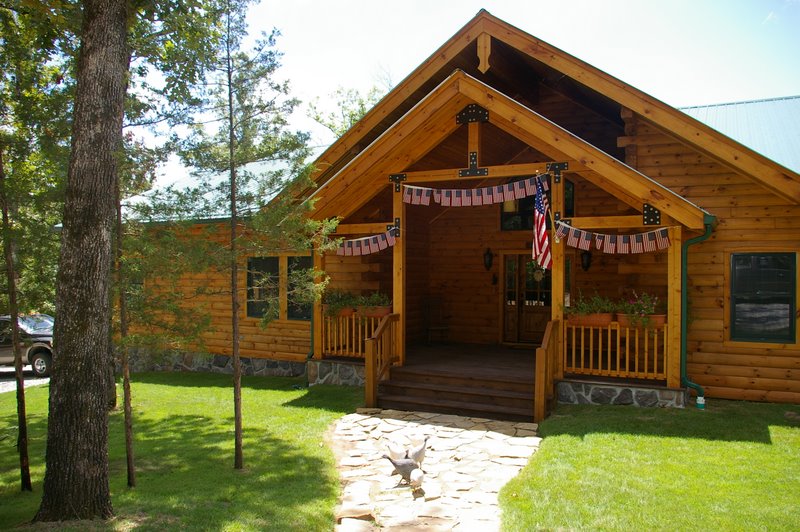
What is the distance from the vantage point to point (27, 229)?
24.1 ft

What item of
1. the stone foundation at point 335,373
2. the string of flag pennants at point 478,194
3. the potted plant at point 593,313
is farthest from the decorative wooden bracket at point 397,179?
the potted plant at point 593,313

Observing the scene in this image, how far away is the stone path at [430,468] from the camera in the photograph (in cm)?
552

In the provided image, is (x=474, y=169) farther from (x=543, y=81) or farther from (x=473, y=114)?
(x=543, y=81)

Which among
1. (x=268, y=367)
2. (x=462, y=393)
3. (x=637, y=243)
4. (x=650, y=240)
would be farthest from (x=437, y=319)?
(x=650, y=240)

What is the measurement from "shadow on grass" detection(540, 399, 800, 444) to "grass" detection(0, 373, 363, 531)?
3200 mm

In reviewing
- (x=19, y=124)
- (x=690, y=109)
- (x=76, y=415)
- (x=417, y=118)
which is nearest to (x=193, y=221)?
(x=76, y=415)

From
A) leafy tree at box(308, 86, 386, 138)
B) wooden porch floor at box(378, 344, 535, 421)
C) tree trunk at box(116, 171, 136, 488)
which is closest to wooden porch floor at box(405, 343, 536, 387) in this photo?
wooden porch floor at box(378, 344, 535, 421)

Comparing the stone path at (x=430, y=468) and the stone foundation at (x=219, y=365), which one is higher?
the stone path at (x=430, y=468)

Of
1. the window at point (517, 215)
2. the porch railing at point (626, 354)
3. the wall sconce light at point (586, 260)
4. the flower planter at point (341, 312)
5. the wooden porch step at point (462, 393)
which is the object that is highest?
the window at point (517, 215)

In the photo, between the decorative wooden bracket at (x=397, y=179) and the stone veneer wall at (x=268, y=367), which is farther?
the stone veneer wall at (x=268, y=367)

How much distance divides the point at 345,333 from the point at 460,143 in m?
4.14

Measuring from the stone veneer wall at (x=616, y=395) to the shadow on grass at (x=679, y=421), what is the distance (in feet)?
0.54

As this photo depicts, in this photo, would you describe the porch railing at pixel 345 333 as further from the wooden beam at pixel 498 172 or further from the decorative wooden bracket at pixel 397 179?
the wooden beam at pixel 498 172

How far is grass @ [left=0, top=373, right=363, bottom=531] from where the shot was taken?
547cm
